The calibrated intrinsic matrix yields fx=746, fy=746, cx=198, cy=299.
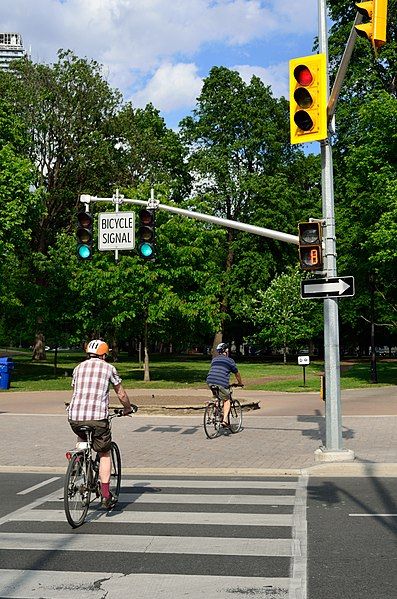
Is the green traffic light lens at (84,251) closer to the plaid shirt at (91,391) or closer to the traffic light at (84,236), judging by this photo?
the traffic light at (84,236)

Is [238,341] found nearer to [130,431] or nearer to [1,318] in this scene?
[1,318]

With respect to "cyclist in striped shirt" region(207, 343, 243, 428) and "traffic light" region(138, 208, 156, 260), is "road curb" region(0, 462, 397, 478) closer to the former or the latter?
"cyclist in striped shirt" region(207, 343, 243, 428)

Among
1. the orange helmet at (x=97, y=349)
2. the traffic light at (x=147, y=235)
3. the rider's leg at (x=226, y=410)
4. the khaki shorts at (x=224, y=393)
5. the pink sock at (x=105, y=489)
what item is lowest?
the pink sock at (x=105, y=489)

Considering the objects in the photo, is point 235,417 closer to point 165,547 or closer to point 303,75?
point 303,75

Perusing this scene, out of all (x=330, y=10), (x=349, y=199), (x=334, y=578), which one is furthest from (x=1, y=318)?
(x=334, y=578)

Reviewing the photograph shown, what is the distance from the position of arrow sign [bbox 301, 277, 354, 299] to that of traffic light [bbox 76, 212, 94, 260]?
4.36 meters

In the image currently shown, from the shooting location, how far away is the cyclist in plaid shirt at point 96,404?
7770 millimetres

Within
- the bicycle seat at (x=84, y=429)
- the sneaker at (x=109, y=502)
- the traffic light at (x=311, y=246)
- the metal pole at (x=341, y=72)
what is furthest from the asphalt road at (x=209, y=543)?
the metal pole at (x=341, y=72)

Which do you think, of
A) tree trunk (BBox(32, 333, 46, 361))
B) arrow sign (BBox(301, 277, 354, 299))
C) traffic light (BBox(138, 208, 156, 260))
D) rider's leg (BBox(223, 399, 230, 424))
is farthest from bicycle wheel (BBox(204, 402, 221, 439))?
tree trunk (BBox(32, 333, 46, 361))

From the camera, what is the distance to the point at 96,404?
7.78 meters

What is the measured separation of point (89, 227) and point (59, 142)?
32.1 m

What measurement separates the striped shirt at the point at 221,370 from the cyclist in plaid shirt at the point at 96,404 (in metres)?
7.27

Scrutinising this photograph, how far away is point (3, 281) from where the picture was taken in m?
34.2

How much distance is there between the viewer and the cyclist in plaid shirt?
777 centimetres
